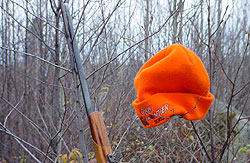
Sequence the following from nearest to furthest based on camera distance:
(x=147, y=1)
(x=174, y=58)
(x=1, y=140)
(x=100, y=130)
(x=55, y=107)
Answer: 1. (x=100, y=130)
2. (x=174, y=58)
3. (x=55, y=107)
4. (x=1, y=140)
5. (x=147, y=1)

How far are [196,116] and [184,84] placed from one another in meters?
0.20

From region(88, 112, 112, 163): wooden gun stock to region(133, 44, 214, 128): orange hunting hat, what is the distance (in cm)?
36

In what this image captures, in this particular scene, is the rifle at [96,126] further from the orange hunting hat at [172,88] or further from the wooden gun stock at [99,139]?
the orange hunting hat at [172,88]

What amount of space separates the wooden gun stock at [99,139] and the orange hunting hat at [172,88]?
36 cm

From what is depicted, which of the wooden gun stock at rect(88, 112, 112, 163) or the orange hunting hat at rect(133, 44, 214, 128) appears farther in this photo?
the orange hunting hat at rect(133, 44, 214, 128)

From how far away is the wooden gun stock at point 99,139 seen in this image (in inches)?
39.1

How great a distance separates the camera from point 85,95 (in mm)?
1075

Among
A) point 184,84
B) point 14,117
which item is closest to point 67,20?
point 184,84

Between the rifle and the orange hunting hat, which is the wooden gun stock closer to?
the rifle

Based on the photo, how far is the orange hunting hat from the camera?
126 cm

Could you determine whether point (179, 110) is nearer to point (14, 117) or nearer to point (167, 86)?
point (167, 86)

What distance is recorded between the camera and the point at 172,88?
1.34m

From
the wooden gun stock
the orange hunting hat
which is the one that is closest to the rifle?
the wooden gun stock

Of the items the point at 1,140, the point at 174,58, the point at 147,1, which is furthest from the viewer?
the point at 147,1
